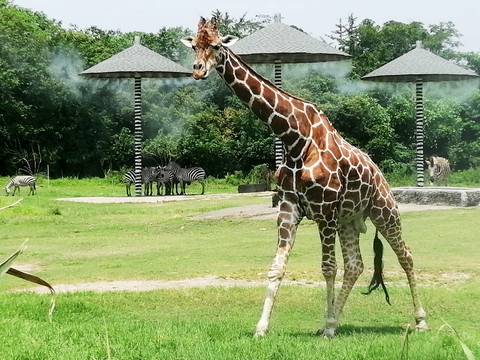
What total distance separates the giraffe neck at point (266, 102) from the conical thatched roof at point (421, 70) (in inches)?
739

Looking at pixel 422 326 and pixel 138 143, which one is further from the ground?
pixel 138 143

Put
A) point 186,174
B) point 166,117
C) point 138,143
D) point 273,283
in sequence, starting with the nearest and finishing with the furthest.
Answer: point 273,283 → point 186,174 → point 138,143 → point 166,117

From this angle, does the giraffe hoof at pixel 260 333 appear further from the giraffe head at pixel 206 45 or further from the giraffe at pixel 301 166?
the giraffe head at pixel 206 45

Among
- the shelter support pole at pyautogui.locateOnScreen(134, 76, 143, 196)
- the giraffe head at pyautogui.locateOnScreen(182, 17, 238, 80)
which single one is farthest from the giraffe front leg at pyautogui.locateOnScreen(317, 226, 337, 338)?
the shelter support pole at pyautogui.locateOnScreen(134, 76, 143, 196)

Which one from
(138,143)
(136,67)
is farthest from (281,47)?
(138,143)

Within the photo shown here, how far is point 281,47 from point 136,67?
6.04 meters

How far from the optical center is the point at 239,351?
4.83m

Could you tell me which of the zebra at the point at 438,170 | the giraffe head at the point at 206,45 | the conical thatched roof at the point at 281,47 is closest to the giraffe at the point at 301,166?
the giraffe head at the point at 206,45

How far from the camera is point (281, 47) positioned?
73.8 feet

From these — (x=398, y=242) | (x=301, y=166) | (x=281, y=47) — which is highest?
(x=281, y=47)

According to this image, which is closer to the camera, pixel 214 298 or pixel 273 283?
pixel 273 283

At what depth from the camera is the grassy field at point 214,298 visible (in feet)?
16.1

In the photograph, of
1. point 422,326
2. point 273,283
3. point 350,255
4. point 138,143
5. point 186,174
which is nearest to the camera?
point 273,283

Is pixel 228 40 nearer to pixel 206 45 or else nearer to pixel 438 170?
pixel 206 45
